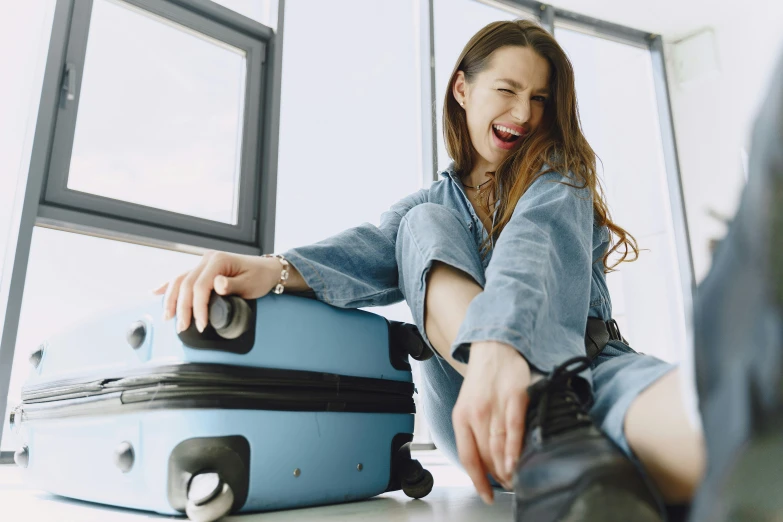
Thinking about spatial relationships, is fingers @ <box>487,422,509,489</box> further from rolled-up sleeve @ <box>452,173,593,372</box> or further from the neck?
the neck

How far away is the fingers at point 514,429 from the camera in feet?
1.71

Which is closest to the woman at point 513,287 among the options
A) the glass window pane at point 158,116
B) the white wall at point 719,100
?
the glass window pane at point 158,116

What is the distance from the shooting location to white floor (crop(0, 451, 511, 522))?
78 cm

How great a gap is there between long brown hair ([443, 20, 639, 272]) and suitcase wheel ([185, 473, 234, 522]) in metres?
0.53

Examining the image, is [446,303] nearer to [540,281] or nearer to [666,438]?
[540,281]

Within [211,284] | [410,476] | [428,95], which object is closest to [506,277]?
[211,284]

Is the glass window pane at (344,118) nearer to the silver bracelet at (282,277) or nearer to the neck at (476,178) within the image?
the neck at (476,178)

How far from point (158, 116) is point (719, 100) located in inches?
120

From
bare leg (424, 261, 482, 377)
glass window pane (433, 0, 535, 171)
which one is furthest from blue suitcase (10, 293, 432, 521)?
glass window pane (433, 0, 535, 171)

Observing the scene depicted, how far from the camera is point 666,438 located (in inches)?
18.2

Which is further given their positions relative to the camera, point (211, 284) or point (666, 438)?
point (211, 284)

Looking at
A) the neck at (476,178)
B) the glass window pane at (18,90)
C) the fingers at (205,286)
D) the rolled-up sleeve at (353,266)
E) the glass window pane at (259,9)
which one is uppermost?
the glass window pane at (259,9)

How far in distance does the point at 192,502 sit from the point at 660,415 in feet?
1.75

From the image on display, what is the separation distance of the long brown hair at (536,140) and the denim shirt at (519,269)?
4 centimetres
